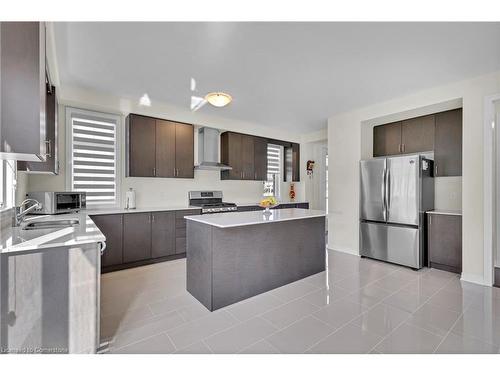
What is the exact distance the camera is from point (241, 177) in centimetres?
516

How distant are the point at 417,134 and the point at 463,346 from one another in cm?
323

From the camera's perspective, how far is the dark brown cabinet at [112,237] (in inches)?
131

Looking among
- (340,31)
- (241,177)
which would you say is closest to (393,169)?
(340,31)

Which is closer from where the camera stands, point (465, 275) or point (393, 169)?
point (465, 275)

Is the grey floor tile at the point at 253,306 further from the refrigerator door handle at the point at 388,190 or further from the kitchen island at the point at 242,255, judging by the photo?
the refrigerator door handle at the point at 388,190

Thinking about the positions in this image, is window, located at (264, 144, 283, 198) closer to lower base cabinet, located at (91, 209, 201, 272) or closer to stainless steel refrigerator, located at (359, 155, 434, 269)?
stainless steel refrigerator, located at (359, 155, 434, 269)

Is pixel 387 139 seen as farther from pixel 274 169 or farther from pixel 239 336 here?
pixel 239 336

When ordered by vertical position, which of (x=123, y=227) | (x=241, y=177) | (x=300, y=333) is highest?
(x=241, y=177)

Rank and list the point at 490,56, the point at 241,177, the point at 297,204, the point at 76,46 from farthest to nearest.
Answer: the point at 297,204
the point at 241,177
the point at 490,56
the point at 76,46

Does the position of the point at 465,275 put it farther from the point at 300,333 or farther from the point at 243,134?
the point at 243,134

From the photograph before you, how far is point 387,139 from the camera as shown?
439 centimetres

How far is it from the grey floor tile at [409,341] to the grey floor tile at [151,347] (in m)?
1.56

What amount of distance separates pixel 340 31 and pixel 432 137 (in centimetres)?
275

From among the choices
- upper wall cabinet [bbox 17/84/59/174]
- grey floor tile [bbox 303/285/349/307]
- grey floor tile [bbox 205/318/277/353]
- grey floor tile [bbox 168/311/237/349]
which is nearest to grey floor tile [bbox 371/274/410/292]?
grey floor tile [bbox 303/285/349/307]
